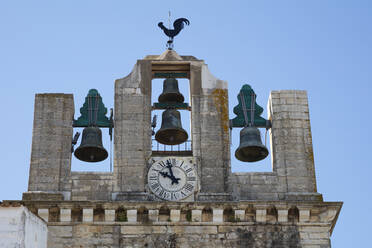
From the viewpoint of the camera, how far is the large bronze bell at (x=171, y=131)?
1803 centimetres

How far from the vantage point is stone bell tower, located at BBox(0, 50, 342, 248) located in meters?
16.6

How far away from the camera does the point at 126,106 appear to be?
17.9 m

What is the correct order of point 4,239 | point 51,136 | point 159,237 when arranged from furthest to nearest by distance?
point 51,136 → point 159,237 → point 4,239

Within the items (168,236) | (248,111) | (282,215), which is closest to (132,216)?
(168,236)

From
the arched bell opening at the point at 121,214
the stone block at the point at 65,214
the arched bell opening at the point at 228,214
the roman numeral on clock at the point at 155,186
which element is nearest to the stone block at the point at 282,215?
the arched bell opening at the point at 228,214

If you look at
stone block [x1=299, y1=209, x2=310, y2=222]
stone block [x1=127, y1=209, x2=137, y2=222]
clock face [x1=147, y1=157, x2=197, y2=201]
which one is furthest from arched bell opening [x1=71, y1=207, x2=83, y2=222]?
stone block [x1=299, y1=209, x2=310, y2=222]

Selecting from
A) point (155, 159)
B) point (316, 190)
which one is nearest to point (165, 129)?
point (155, 159)

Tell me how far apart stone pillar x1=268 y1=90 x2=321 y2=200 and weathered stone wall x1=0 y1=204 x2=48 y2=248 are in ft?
15.4

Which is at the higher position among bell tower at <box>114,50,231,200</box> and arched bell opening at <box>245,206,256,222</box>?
bell tower at <box>114,50,231,200</box>

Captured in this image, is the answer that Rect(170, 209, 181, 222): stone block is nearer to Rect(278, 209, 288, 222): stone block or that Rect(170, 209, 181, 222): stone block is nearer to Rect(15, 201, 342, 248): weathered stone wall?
Rect(15, 201, 342, 248): weathered stone wall

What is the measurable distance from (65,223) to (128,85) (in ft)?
10.2

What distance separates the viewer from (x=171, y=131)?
1803 centimetres

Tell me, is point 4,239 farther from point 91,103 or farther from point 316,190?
point 316,190

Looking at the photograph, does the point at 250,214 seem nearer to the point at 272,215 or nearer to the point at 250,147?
the point at 272,215
